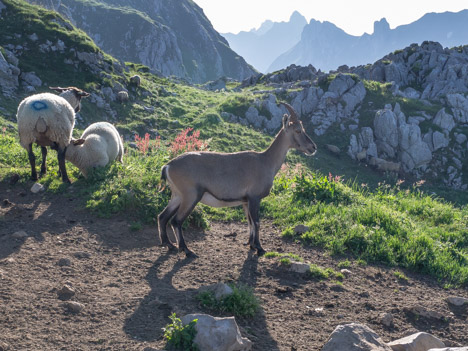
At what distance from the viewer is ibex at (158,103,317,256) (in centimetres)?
721

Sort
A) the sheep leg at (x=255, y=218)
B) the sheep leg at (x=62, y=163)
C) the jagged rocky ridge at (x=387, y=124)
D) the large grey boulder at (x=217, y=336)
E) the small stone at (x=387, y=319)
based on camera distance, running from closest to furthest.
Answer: the large grey boulder at (x=217, y=336) → the small stone at (x=387, y=319) → the sheep leg at (x=255, y=218) → the sheep leg at (x=62, y=163) → the jagged rocky ridge at (x=387, y=124)

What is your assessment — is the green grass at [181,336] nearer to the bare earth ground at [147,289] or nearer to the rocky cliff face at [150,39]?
the bare earth ground at [147,289]

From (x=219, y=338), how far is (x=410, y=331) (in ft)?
9.25

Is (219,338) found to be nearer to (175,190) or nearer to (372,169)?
(175,190)

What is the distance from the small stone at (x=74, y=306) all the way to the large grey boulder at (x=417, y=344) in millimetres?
3784

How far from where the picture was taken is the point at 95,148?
11.0m

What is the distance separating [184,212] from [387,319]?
3740 millimetres

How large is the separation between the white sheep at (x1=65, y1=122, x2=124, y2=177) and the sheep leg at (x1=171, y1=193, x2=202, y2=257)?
176 inches

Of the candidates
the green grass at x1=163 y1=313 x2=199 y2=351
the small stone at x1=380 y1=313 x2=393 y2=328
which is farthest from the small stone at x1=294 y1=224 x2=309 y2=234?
the green grass at x1=163 y1=313 x2=199 y2=351

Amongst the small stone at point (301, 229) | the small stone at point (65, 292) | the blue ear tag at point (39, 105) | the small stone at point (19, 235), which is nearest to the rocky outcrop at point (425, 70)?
the small stone at point (301, 229)

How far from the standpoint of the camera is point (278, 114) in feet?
98.3

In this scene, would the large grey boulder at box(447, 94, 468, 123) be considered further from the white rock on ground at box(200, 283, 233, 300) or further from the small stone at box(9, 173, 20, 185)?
the white rock on ground at box(200, 283, 233, 300)

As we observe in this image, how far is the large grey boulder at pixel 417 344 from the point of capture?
4.55m

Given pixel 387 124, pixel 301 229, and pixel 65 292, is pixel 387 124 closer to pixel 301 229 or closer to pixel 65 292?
pixel 301 229
